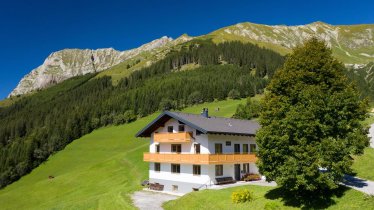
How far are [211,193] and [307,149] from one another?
14490 mm

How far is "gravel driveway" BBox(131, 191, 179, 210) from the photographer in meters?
39.0

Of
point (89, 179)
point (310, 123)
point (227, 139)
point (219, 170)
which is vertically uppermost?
point (310, 123)

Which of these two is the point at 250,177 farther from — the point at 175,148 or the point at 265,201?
the point at 265,201

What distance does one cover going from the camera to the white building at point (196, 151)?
4641 cm

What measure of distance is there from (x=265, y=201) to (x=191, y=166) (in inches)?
787

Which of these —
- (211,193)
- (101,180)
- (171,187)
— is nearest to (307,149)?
(211,193)

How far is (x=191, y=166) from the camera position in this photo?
48312mm

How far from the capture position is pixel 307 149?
25.0 meters

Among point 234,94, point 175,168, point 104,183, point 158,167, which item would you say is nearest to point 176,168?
point 175,168

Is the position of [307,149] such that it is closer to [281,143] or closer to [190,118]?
[281,143]

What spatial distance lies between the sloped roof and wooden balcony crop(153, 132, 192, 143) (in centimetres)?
195

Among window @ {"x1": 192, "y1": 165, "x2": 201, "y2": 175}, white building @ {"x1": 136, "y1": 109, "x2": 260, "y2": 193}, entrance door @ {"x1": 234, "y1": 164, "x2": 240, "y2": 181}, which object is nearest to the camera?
white building @ {"x1": 136, "y1": 109, "x2": 260, "y2": 193}

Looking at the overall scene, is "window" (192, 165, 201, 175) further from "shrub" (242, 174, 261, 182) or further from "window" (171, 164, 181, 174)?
"shrub" (242, 174, 261, 182)


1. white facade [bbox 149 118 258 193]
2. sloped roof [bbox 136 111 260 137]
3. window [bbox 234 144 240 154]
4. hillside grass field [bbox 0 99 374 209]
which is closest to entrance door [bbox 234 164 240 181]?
white facade [bbox 149 118 258 193]
